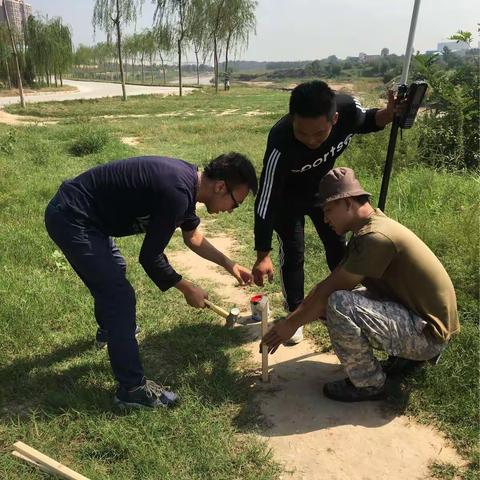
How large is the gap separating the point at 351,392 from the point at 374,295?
0.54 meters

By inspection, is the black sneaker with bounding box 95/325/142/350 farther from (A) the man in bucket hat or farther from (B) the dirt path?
(A) the man in bucket hat

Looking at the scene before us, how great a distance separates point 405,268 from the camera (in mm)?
2289

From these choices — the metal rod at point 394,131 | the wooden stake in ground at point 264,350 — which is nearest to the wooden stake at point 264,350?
the wooden stake in ground at point 264,350

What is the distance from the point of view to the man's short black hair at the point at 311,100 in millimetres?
2312

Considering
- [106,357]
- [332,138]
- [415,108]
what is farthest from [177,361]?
[415,108]

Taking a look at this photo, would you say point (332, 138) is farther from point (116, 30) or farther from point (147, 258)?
point (116, 30)

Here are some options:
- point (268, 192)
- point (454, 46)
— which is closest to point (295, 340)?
point (268, 192)

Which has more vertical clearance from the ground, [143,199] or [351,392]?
[143,199]

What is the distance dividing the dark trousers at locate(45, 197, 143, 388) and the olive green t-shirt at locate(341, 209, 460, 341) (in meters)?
1.13

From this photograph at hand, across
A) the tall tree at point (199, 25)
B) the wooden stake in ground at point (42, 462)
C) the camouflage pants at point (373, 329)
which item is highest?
the tall tree at point (199, 25)

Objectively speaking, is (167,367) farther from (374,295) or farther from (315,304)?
(374,295)

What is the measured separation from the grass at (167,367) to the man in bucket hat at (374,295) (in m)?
0.39

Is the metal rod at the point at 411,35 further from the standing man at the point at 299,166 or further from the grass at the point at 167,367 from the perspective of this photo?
the grass at the point at 167,367

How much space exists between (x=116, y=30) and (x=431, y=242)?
22.6 metres
